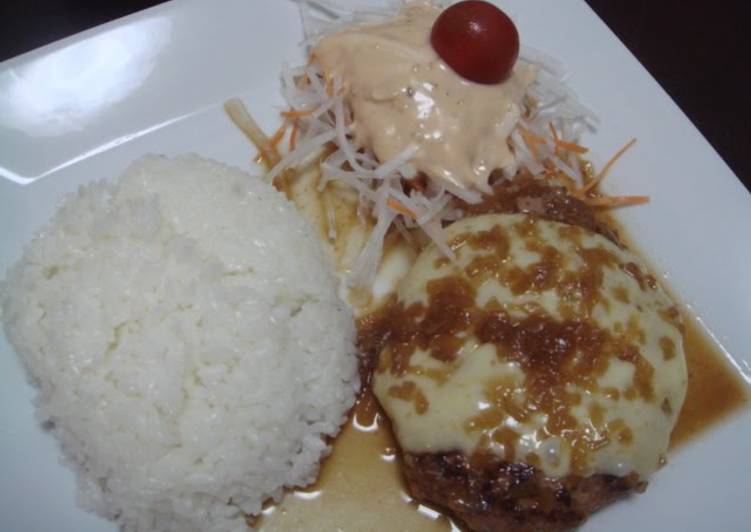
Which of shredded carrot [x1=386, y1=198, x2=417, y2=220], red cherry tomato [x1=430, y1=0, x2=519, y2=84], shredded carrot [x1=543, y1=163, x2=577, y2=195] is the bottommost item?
shredded carrot [x1=386, y1=198, x2=417, y2=220]

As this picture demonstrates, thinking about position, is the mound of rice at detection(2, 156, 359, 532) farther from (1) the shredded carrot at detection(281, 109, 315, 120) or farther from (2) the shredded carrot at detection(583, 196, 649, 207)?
(2) the shredded carrot at detection(583, 196, 649, 207)

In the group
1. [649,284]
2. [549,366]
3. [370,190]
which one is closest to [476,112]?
[370,190]

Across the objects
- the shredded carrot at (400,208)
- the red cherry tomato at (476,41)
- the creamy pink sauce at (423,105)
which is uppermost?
the red cherry tomato at (476,41)

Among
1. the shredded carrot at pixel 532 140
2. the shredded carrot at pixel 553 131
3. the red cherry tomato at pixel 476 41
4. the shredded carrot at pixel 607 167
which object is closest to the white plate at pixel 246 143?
the shredded carrot at pixel 607 167

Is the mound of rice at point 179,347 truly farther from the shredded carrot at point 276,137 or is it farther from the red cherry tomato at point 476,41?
the red cherry tomato at point 476,41

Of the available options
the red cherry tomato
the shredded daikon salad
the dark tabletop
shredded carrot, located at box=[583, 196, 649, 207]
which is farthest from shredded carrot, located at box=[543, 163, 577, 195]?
the dark tabletop

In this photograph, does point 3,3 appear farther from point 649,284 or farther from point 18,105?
point 649,284

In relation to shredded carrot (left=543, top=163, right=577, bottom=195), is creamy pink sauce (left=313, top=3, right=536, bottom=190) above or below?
above

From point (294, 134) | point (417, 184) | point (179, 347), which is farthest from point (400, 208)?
point (179, 347)
